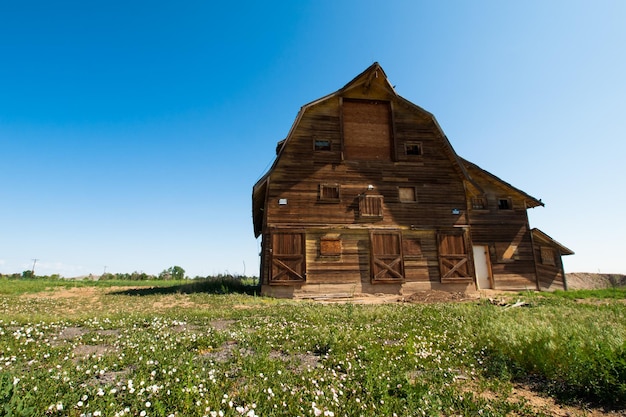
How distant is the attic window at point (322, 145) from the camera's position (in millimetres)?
19250

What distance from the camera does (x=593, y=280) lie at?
36500 millimetres

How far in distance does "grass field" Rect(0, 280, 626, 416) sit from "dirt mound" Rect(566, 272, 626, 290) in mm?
38411

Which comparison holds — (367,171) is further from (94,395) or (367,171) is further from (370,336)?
(94,395)

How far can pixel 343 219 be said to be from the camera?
18.1 metres

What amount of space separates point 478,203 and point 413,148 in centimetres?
715

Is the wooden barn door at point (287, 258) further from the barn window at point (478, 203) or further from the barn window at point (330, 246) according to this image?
the barn window at point (478, 203)

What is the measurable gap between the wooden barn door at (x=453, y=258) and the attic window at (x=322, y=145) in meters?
8.78

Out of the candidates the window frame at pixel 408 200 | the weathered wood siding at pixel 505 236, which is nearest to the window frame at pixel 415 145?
the window frame at pixel 408 200

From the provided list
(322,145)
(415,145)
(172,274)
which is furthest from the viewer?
(172,274)

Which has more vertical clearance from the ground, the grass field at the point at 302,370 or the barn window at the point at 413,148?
the barn window at the point at 413,148

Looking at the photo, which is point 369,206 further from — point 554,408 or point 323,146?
point 554,408

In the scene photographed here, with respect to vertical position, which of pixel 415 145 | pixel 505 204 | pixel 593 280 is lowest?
pixel 593 280

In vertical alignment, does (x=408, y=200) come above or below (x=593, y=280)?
above

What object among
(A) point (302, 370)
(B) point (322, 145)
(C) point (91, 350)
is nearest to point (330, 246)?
(B) point (322, 145)
